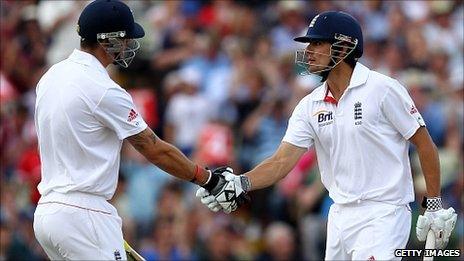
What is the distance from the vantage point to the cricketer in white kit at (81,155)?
806cm

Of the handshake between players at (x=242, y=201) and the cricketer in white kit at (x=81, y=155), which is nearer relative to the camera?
the cricketer in white kit at (x=81, y=155)

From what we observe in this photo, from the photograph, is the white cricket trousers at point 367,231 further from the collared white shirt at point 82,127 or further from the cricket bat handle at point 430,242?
the collared white shirt at point 82,127

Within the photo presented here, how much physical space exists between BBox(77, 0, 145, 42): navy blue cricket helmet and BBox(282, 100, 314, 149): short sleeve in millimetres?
1601

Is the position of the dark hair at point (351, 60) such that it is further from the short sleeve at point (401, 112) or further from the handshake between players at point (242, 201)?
the handshake between players at point (242, 201)

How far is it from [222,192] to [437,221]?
162cm

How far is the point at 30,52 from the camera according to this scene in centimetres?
1619

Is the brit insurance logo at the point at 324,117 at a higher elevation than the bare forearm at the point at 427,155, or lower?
higher

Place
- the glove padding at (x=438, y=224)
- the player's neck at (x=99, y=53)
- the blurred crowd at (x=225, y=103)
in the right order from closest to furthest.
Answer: the player's neck at (x=99, y=53) → the glove padding at (x=438, y=224) → the blurred crowd at (x=225, y=103)

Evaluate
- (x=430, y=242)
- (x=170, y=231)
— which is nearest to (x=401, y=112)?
(x=430, y=242)

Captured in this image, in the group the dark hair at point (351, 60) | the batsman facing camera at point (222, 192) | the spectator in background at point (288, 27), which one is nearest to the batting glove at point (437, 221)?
the dark hair at point (351, 60)

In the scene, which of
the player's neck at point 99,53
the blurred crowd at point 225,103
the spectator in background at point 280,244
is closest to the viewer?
the player's neck at point 99,53

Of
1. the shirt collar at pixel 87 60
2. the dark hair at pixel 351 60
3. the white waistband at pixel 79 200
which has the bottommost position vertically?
the white waistband at pixel 79 200

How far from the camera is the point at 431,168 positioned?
8.81 metres

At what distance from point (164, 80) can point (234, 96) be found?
122 cm
